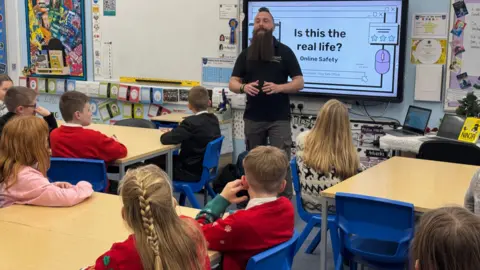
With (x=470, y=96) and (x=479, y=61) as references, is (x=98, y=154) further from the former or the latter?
(x=479, y=61)

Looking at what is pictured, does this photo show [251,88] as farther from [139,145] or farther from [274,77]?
[139,145]

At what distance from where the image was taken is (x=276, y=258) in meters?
2.10

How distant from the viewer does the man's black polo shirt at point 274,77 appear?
4.50 m

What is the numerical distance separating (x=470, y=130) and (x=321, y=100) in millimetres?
1555

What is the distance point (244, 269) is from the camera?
84.7 inches

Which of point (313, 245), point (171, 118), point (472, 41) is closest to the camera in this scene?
point (313, 245)

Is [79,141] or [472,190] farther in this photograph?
[79,141]

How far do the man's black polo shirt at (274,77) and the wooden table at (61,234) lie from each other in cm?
209

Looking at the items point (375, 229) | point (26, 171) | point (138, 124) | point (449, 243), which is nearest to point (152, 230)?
point (449, 243)

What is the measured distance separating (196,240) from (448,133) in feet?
10.3

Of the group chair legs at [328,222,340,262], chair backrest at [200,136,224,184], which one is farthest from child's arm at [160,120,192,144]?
chair legs at [328,222,340,262]

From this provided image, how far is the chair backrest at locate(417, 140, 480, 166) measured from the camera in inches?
142

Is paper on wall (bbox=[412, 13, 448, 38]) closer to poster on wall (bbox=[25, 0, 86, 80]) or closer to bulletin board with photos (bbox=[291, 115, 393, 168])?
bulletin board with photos (bbox=[291, 115, 393, 168])

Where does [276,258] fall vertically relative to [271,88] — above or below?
below
